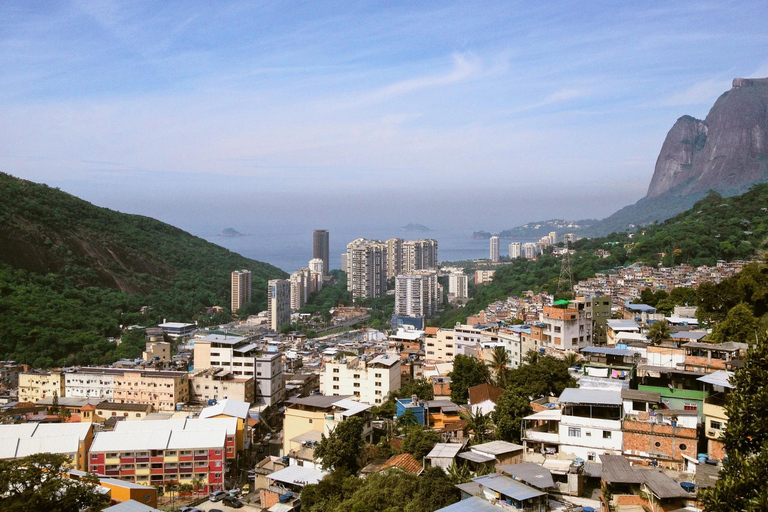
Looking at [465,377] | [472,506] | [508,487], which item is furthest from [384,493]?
[465,377]

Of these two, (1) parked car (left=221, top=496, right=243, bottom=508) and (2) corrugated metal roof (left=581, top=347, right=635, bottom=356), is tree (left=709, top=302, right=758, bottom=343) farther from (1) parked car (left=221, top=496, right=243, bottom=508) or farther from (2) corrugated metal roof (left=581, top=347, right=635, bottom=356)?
(1) parked car (left=221, top=496, right=243, bottom=508)

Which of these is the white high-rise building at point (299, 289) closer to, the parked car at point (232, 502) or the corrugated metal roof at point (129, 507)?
the parked car at point (232, 502)

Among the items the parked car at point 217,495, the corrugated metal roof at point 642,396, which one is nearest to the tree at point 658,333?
the corrugated metal roof at point 642,396

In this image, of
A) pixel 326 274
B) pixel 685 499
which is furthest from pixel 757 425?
pixel 326 274

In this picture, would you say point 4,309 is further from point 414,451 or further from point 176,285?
point 414,451

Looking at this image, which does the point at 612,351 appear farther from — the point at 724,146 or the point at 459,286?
the point at 724,146

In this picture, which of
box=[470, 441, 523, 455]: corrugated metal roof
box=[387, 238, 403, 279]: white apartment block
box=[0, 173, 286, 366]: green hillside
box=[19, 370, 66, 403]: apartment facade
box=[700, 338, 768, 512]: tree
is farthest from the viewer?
box=[387, 238, 403, 279]: white apartment block

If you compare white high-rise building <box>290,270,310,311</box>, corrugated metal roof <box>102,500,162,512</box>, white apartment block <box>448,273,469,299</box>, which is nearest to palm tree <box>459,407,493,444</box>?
corrugated metal roof <box>102,500,162,512</box>
